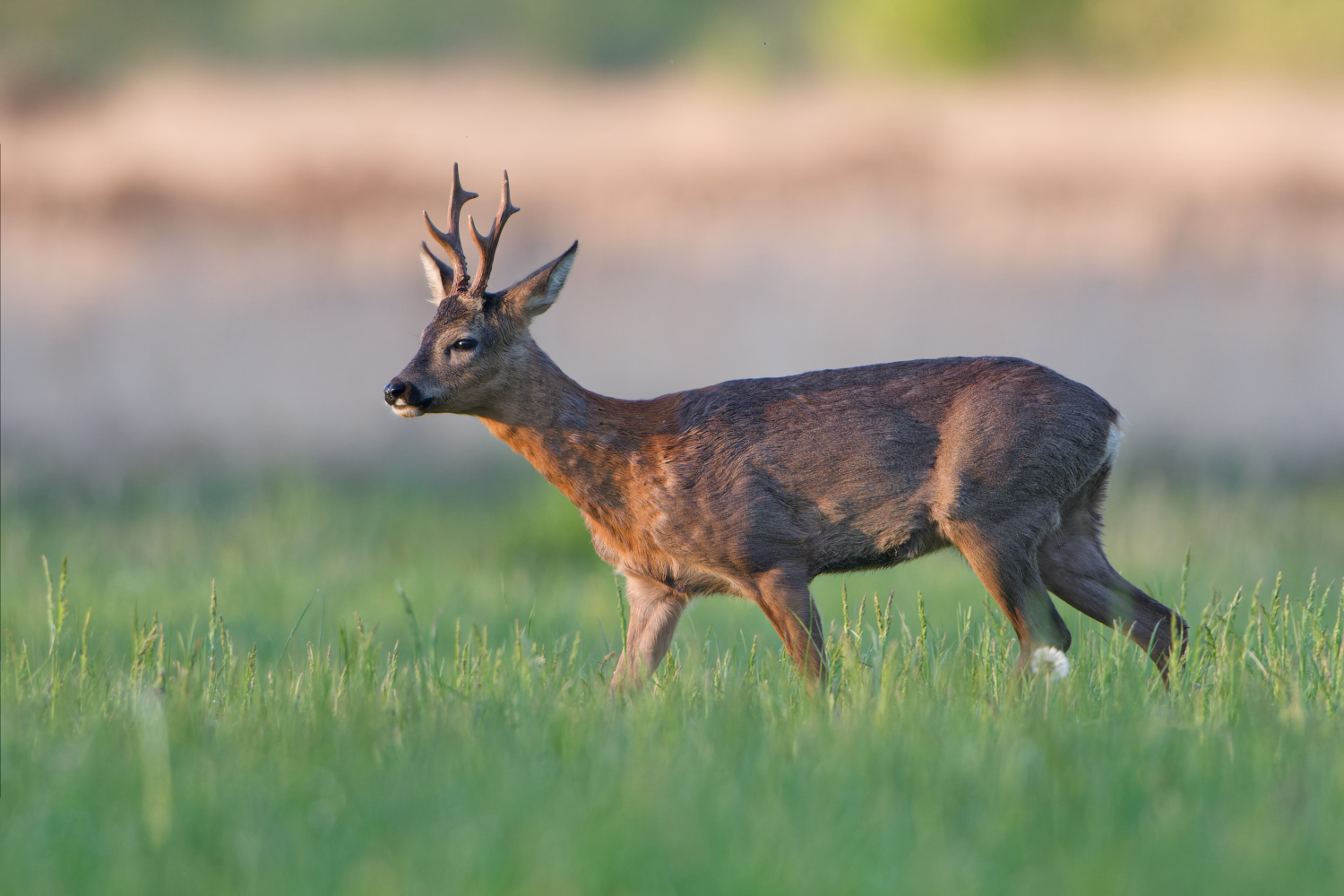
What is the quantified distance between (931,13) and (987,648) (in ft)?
47.0

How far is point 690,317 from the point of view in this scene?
15.9m

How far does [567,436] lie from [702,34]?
13189 millimetres

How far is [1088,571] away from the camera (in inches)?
241

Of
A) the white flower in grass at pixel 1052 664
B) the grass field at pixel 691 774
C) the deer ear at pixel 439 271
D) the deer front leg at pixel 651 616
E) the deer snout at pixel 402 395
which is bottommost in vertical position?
the deer front leg at pixel 651 616

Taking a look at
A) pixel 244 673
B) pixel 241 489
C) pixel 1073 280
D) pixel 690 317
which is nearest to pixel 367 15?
pixel 690 317

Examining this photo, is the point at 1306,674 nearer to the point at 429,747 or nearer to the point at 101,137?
the point at 429,747

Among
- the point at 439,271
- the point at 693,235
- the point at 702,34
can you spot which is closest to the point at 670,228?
the point at 693,235

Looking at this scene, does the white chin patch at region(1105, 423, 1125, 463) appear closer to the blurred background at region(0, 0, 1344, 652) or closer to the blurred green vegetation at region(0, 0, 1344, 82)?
the blurred background at region(0, 0, 1344, 652)

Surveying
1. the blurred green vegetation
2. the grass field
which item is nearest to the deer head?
the grass field

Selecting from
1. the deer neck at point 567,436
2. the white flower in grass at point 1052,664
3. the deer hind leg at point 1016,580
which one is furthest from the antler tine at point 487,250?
the white flower in grass at point 1052,664

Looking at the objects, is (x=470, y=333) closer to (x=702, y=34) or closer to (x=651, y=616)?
(x=651, y=616)

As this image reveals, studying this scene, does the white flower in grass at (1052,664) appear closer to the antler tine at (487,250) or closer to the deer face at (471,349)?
the deer face at (471,349)

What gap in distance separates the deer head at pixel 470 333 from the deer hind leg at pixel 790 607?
1.25 m

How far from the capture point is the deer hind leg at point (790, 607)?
570cm
